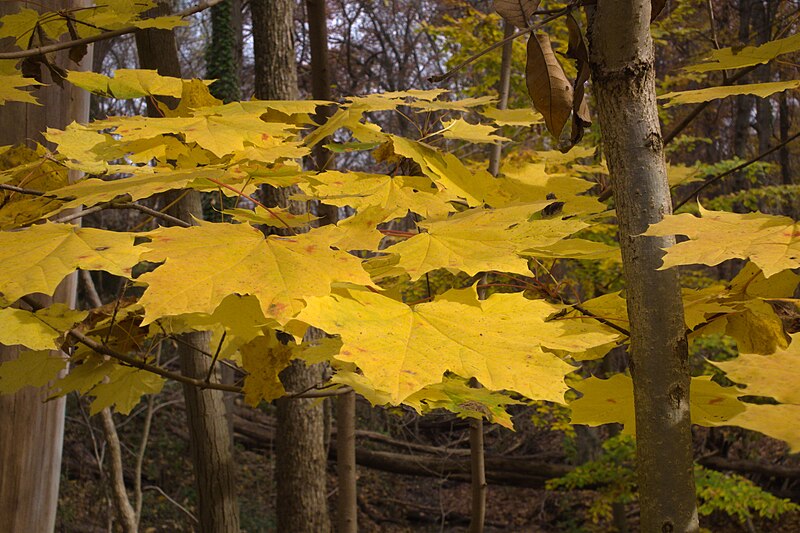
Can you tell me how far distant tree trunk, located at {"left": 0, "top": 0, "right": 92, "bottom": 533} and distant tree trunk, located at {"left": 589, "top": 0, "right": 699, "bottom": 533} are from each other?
1.77 meters

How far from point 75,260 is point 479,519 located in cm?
149

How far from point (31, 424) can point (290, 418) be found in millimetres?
2175

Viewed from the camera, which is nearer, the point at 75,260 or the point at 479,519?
the point at 75,260

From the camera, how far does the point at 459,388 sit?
1.20 m

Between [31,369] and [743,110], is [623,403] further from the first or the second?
[743,110]

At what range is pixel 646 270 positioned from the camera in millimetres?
911

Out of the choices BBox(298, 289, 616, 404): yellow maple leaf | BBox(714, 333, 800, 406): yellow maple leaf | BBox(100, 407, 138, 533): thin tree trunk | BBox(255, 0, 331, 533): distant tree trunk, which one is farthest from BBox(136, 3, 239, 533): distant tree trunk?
BBox(714, 333, 800, 406): yellow maple leaf

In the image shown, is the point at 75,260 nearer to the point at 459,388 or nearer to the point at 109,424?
the point at 459,388

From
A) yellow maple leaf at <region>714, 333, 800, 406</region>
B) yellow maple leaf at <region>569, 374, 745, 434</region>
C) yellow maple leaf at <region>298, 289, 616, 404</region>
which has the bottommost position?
yellow maple leaf at <region>569, 374, 745, 434</region>

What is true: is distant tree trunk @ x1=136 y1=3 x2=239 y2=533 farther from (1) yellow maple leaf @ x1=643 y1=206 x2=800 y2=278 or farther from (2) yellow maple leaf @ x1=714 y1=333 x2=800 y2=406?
(2) yellow maple leaf @ x1=714 y1=333 x2=800 y2=406

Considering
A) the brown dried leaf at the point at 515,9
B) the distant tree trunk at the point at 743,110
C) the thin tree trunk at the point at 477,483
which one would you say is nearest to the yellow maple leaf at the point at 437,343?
the brown dried leaf at the point at 515,9

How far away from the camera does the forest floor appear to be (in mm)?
7258

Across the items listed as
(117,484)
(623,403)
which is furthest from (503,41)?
(117,484)

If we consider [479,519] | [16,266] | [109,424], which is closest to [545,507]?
[109,424]
